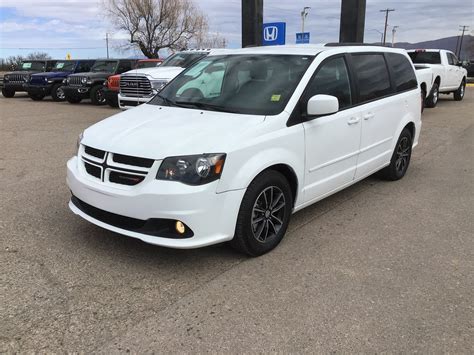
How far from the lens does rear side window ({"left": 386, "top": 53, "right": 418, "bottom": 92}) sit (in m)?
5.76

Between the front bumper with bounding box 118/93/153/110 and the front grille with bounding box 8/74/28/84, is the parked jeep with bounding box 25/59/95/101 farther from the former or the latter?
the front bumper with bounding box 118/93/153/110

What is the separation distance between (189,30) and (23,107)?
33.6 meters

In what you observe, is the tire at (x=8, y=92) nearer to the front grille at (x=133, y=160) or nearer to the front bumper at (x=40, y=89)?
the front bumper at (x=40, y=89)

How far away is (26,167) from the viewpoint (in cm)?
702

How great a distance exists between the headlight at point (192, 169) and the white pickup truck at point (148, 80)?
28.3 feet

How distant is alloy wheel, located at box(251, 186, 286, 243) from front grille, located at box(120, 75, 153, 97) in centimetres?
862

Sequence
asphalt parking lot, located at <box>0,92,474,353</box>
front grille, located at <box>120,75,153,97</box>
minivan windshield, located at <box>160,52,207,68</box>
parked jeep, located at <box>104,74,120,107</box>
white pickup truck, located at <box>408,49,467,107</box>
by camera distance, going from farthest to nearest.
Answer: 1. parked jeep, located at <box>104,74,120,107</box>
2. white pickup truck, located at <box>408,49,467,107</box>
3. minivan windshield, located at <box>160,52,207,68</box>
4. front grille, located at <box>120,75,153,97</box>
5. asphalt parking lot, located at <box>0,92,474,353</box>

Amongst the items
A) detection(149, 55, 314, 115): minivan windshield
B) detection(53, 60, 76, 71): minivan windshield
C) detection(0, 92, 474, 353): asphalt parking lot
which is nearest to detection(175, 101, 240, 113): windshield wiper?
detection(149, 55, 314, 115): minivan windshield

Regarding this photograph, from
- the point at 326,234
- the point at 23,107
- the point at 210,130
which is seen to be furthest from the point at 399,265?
the point at 23,107

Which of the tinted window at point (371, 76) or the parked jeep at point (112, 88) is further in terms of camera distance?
the parked jeep at point (112, 88)

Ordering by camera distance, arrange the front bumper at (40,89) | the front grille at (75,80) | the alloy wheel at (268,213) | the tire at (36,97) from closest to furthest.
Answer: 1. the alloy wheel at (268,213)
2. the front grille at (75,80)
3. the front bumper at (40,89)
4. the tire at (36,97)

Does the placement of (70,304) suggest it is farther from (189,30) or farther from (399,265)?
(189,30)

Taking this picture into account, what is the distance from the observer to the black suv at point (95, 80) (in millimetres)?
16781

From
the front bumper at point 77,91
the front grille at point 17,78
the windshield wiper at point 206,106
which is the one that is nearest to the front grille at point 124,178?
the windshield wiper at point 206,106
